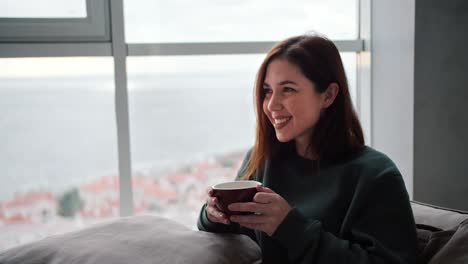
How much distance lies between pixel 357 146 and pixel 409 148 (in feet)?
3.38

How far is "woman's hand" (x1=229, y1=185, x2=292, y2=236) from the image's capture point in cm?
114

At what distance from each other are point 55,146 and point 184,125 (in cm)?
52

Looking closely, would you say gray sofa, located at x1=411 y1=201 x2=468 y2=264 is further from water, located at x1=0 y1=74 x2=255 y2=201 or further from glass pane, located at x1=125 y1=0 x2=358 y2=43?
water, located at x1=0 y1=74 x2=255 y2=201

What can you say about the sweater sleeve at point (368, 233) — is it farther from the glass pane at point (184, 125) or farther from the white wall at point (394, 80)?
the white wall at point (394, 80)

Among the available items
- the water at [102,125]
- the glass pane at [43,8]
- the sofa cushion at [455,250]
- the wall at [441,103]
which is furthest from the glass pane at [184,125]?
the sofa cushion at [455,250]

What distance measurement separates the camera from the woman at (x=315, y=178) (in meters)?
1.16

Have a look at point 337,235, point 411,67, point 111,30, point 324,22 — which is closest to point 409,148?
point 411,67

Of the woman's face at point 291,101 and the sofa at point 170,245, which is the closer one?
the sofa at point 170,245

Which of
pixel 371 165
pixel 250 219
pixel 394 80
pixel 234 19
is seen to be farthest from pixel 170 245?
pixel 394 80

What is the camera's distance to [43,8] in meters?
1.88

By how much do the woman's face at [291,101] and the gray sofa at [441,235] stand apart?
1.21ft

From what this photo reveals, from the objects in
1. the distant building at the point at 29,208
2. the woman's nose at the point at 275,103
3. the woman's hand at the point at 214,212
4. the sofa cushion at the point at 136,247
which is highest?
the woman's nose at the point at 275,103

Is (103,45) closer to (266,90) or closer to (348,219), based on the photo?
(266,90)

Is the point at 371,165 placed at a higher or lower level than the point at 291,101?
lower
